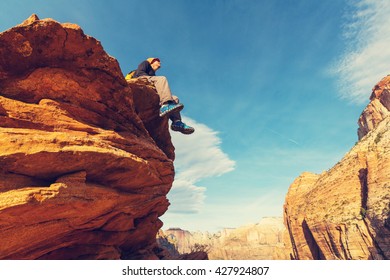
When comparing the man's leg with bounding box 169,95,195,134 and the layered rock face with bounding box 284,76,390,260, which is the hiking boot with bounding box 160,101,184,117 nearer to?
the man's leg with bounding box 169,95,195,134

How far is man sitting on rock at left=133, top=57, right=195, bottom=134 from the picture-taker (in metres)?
12.7

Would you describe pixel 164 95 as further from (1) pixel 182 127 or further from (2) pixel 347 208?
(2) pixel 347 208

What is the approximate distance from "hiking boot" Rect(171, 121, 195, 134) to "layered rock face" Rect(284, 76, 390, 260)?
62.4 meters

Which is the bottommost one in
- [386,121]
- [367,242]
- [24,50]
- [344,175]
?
[367,242]

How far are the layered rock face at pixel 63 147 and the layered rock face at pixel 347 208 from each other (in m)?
65.5

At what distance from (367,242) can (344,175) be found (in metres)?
23.1

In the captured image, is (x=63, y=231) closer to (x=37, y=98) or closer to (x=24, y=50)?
(x=37, y=98)

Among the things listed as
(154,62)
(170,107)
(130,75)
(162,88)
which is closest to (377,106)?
(154,62)

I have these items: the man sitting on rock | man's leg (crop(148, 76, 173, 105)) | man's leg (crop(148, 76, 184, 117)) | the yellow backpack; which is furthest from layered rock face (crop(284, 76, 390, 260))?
the yellow backpack

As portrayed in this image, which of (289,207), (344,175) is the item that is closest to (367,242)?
(344,175)

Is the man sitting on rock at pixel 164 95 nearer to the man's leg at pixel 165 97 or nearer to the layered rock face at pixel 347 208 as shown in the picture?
the man's leg at pixel 165 97

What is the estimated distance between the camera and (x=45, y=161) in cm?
897

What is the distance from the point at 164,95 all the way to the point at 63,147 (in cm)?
592

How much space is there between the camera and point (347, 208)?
72375 millimetres
